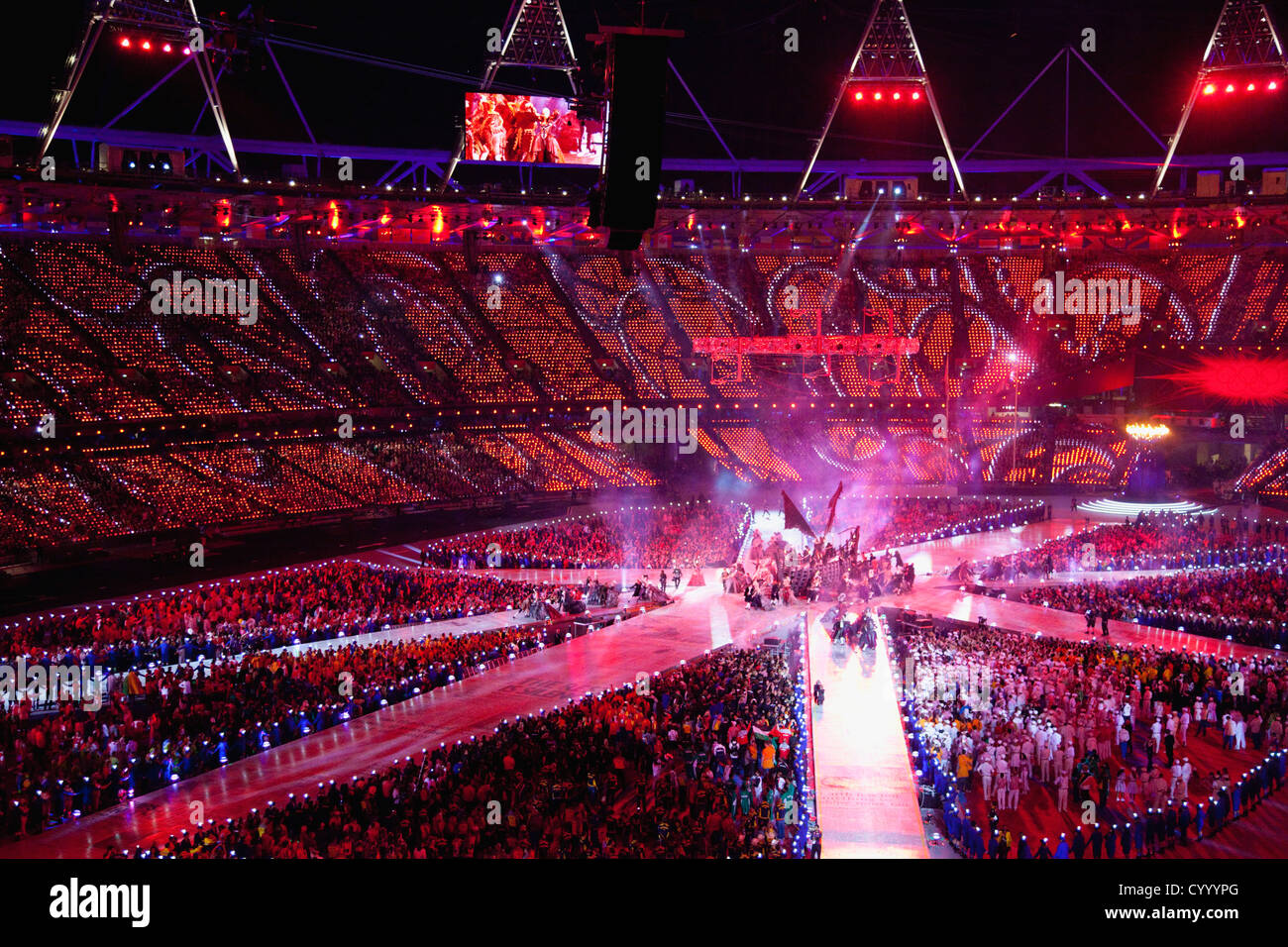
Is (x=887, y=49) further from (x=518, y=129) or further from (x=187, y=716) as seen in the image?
(x=187, y=716)

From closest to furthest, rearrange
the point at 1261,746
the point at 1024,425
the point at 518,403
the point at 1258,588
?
1. the point at 1261,746
2. the point at 1258,588
3. the point at 518,403
4. the point at 1024,425

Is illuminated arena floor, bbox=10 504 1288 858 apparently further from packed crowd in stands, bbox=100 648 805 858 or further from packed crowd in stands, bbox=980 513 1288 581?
packed crowd in stands, bbox=980 513 1288 581

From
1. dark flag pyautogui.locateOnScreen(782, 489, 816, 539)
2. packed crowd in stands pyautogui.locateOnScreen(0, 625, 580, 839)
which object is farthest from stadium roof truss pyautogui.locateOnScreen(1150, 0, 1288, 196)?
packed crowd in stands pyautogui.locateOnScreen(0, 625, 580, 839)

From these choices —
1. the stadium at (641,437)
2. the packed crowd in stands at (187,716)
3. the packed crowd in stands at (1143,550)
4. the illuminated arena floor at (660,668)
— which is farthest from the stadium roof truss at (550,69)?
the packed crowd in stands at (1143,550)
